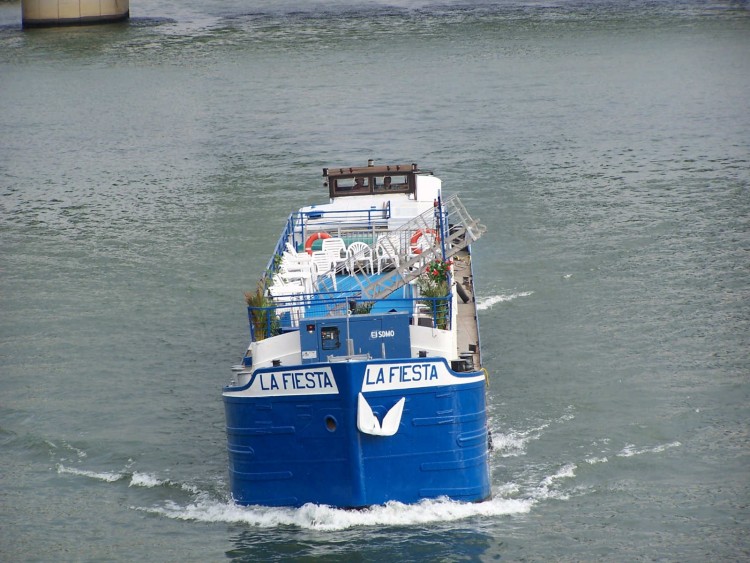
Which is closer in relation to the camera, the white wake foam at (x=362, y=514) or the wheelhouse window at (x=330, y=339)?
the white wake foam at (x=362, y=514)

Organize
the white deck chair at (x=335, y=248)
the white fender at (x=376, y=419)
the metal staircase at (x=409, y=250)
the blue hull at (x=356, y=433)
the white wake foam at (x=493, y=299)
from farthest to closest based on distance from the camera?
1. the white wake foam at (x=493, y=299)
2. the white deck chair at (x=335, y=248)
3. the metal staircase at (x=409, y=250)
4. the blue hull at (x=356, y=433)
5. the white fender at (x=376, y=419)

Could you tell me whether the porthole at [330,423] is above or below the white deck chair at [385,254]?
below

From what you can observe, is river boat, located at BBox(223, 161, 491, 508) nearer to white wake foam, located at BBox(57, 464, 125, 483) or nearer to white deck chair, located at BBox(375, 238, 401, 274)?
white deck chair, located at BBox(375, 238, 401, 274)

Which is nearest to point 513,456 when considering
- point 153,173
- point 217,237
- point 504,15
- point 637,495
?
point 637,495

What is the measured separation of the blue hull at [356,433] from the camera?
26312 mm

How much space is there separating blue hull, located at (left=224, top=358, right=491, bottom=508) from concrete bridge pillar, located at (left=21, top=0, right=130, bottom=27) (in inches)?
3097

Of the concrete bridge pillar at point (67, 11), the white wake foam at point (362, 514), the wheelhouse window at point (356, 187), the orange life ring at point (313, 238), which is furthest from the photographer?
the concrete bridge pillar at point (67, 11)

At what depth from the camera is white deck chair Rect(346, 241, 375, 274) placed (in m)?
34.1

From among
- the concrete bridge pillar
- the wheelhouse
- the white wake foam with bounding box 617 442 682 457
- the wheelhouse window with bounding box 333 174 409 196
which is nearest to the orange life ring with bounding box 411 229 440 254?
the wheelhouse

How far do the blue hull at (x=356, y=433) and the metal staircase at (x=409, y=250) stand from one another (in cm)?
423

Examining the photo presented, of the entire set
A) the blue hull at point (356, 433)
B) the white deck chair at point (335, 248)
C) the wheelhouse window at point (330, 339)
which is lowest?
the blue hull at point (356, 433)

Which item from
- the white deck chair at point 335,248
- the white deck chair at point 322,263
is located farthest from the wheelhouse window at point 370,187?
the white deck chair at point 322,263

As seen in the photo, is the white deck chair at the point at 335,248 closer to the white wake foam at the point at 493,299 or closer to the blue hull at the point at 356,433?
the white wake foam at the point at 493,299

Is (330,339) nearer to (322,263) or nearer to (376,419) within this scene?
(376,419)
